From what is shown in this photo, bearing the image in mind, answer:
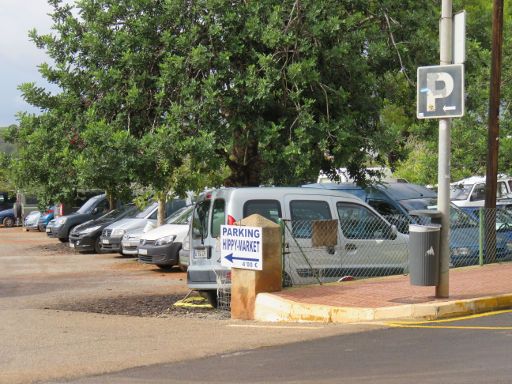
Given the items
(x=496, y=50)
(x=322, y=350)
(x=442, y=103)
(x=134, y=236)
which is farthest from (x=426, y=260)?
(x=134, y=236)

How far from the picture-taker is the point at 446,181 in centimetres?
1060

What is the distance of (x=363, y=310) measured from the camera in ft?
33.0

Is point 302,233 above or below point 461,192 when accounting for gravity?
below

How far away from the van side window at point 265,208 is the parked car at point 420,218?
2.13m

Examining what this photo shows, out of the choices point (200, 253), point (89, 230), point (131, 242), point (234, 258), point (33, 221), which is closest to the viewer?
point (234, 258)

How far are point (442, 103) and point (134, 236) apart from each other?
42.4 feet

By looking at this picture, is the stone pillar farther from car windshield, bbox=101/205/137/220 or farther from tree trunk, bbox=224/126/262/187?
car windshield, bbox=101/205/137/220

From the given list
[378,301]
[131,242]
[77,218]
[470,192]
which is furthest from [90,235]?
[378,301]

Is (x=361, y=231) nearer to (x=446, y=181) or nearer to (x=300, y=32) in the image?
(x=446, y=181)

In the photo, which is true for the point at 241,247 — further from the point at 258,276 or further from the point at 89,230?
the point at 89,230

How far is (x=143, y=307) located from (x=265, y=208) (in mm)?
2927

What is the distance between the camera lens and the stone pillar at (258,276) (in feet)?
36.4

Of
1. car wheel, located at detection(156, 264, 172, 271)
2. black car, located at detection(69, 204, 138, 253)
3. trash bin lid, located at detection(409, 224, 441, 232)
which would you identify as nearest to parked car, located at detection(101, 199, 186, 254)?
black car, located at detection(69, 204, 138, 253)

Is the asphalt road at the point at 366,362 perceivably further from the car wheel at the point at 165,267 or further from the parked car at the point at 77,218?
the parked car at the point at 77,218
